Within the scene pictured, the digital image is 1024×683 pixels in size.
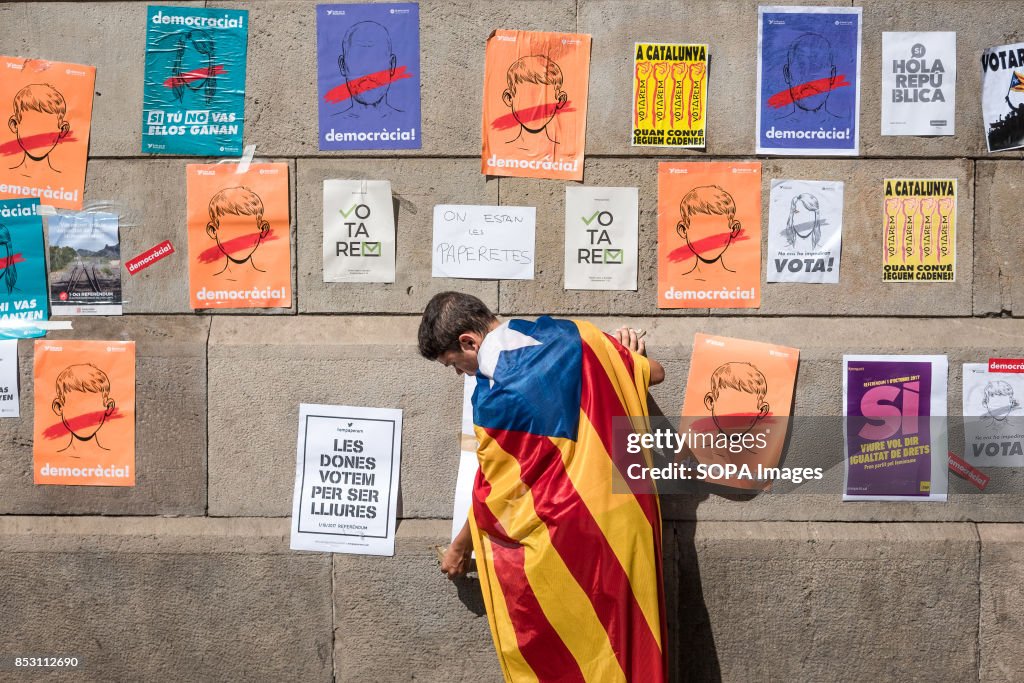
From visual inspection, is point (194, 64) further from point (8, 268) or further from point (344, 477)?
point (344, 477)

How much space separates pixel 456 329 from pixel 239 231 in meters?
1.26

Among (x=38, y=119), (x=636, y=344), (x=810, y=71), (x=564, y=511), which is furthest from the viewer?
(x=38, y=119)

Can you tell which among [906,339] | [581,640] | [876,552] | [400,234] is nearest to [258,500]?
[400,234]

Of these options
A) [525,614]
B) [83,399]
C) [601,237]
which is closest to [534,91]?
[601,237]

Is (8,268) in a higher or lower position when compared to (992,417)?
higher

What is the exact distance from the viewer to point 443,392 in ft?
11.5

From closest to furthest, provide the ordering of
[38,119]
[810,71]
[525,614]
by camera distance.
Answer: [525,614] → [810,71] → [38,119]

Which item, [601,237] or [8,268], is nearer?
[601,237]

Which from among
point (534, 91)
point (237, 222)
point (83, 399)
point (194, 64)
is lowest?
point (83, 399)

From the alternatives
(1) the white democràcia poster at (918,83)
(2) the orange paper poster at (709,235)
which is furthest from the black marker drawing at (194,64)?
(1) the white democràcia poster at (918,83)

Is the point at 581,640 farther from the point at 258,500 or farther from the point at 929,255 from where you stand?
the point at 929,255

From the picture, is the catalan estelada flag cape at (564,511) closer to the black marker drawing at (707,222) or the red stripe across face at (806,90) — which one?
the black marker drawing at (707,222)

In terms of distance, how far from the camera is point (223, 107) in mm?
3508

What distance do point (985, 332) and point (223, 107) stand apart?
340 cm
